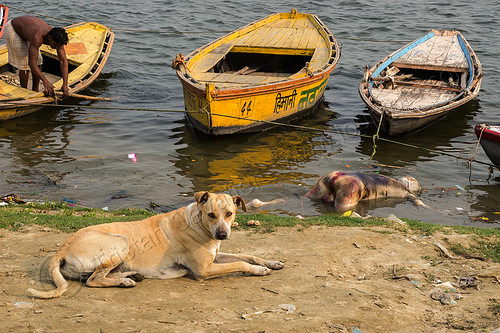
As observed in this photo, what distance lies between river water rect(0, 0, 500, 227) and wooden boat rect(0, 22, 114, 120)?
70cm

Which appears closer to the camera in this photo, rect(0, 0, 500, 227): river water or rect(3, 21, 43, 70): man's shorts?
rect(0, 0, 500, 227): river water

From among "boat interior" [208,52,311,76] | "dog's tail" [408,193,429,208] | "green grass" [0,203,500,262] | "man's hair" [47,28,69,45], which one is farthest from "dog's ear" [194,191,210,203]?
"boat interior" [208,52,311,76]

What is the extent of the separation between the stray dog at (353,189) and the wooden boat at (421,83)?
2910 mm

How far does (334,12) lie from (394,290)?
21.2 meters

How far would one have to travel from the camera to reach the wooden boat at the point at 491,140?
407 inches

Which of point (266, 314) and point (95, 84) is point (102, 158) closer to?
point (95, 84)

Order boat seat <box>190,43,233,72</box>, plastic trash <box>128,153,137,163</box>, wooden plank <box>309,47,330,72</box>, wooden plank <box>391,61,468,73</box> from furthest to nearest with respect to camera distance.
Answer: wooden plank <box>391,61,468,73</box> → wooden plank <box>309,47,330,72</box> → boat seat <box>190,43,233,72</box> → plastic trash <box>128,153,137,163</box>

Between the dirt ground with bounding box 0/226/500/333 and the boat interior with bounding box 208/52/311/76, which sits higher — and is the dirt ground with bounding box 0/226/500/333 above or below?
below

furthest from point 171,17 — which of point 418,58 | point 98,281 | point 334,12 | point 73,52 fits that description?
point 98,281

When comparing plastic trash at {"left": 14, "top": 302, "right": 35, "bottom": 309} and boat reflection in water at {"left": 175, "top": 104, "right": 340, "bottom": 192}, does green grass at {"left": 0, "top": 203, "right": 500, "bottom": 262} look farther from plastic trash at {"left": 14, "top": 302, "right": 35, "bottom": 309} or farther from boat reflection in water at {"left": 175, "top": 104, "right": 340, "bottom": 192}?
boat reflection in water at {"left": 175, "top": 104, "right": 340, "bottom": 192}

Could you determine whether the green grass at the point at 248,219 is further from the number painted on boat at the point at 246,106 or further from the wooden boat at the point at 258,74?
the number painted on boat at the point at 246,106

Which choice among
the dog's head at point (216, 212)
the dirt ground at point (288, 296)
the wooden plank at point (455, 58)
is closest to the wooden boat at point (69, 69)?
the dirt ground at point (288, 296)

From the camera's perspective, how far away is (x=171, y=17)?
2375 centimetres

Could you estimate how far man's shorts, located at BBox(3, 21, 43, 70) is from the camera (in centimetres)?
1256
